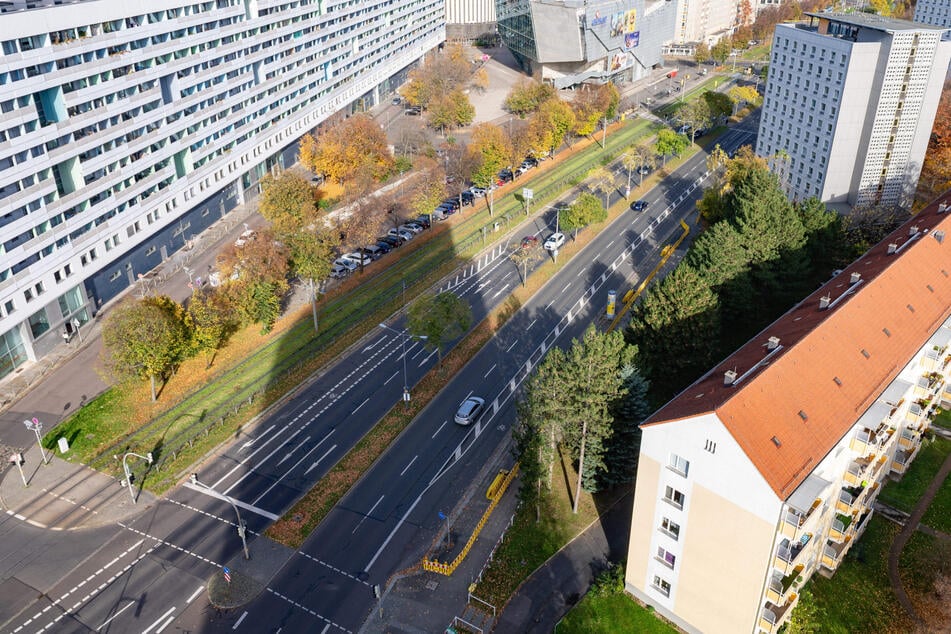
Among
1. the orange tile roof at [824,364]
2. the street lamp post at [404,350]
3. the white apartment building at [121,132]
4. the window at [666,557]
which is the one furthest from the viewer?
the white apartment building at [121,132]

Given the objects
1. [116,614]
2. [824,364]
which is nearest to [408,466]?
[116,614]

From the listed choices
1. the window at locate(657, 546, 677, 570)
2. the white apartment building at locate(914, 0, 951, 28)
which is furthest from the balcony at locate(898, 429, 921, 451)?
the white apartment building at locate(914, 0, 951, 28)

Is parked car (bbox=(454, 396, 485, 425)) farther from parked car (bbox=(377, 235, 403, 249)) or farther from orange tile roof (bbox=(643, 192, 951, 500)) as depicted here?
parked car (bbox=(377, 235, 403, 249))

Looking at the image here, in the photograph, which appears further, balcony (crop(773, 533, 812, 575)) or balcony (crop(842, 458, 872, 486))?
balcony (crop(842, 458, 872, 486))

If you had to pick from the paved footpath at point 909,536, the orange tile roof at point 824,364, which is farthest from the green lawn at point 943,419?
the orange tile roof at point 824,364

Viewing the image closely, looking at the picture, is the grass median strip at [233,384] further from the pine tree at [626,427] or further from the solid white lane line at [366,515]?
the pine tree at [626,427]

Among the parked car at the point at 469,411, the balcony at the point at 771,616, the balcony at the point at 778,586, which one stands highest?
the balcony at the point at 778,586
